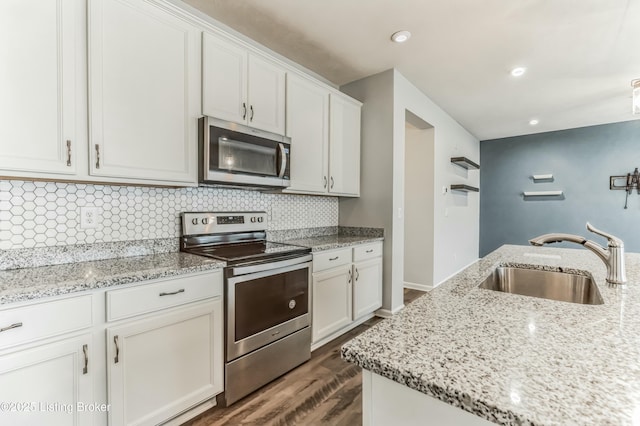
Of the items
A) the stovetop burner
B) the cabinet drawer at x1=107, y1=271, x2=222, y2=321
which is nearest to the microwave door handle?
the stovetop burner

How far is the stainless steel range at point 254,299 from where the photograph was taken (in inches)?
70.2

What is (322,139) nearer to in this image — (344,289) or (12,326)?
(344,289)

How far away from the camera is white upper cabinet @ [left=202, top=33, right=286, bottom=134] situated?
77.3 inches

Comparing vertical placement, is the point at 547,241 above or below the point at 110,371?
above

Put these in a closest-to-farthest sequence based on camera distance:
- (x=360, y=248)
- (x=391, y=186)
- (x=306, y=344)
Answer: (x=306, y=344), (x=360, y=248), (x=391, y=186)

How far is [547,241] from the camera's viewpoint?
1.42 metres

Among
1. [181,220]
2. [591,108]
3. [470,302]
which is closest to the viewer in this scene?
[470,302]

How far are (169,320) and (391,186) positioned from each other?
2.38 m

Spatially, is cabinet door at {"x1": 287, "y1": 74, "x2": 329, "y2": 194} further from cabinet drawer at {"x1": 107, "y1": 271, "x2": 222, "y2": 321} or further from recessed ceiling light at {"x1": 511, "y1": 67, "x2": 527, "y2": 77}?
recessed ceiling light at {"x1": 511, "y1": 67, "x2": 527, "y2": 77}

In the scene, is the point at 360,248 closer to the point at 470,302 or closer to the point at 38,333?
the point at 470,302

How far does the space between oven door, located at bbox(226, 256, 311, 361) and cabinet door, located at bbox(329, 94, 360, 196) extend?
1.13 metres

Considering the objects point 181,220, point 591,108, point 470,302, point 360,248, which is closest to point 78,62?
point 181,220

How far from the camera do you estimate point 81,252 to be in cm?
167

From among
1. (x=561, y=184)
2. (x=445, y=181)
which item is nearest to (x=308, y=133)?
(x=445, y=181)
